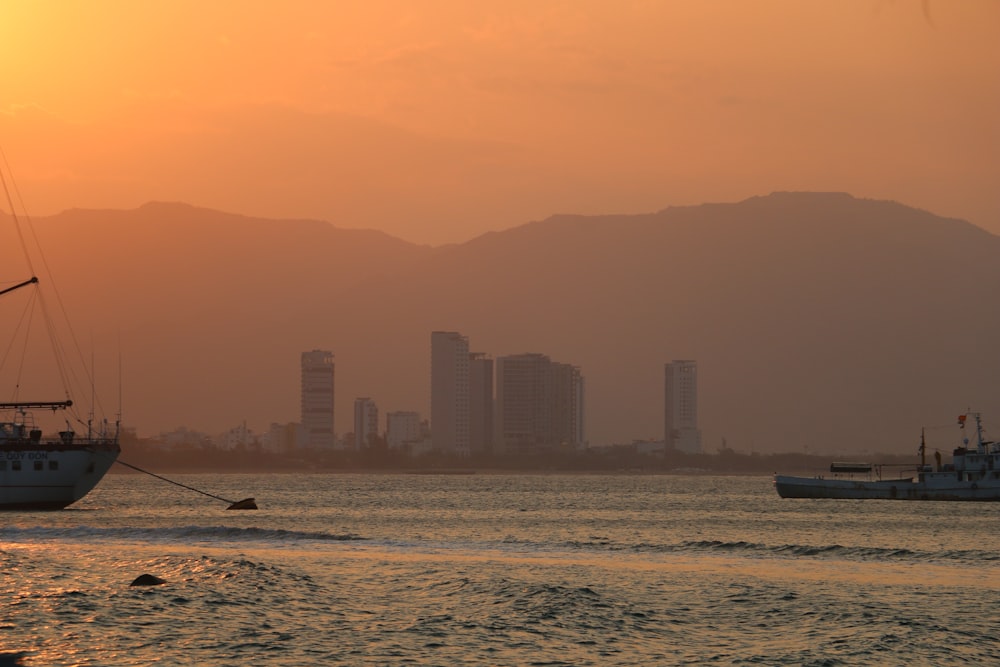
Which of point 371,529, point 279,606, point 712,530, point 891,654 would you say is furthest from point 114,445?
point 891,654

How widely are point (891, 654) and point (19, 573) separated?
1588 inches

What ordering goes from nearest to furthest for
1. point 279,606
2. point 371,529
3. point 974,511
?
1. point 279,606
2. point 371,529
3. point 974,511

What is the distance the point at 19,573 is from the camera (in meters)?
60.3

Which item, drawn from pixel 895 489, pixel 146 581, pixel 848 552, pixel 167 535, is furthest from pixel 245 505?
pixel 895 489

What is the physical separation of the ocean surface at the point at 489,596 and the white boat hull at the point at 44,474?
46.9ft

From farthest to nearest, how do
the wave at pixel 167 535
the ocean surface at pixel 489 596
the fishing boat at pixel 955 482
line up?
the fishing boat at pixel 955 482
the wave at pixel 167 535
the ocean surface at pixel 489 596

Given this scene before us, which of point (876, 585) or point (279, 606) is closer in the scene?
point (279, 606)

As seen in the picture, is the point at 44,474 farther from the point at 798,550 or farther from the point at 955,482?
the point at 955,482

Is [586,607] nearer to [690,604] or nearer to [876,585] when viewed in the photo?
[690,604]

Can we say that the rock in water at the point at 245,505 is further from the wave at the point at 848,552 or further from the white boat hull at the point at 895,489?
the white boat hull at the point at 895,489

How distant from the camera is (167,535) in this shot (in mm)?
88625

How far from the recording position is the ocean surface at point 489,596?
137ft

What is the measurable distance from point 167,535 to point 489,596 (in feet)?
134

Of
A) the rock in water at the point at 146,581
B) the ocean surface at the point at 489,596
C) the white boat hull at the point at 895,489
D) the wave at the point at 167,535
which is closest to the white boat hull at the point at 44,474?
the ocean surface at the point at 489,596
